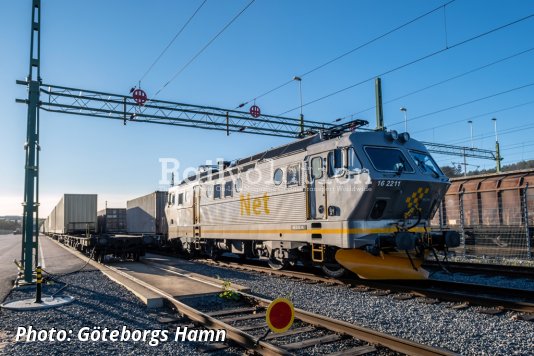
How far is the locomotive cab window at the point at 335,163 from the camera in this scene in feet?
33.4

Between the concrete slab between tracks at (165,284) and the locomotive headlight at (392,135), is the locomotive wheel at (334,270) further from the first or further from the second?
the locomotive headlight at (392,135)

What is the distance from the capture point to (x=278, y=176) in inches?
492

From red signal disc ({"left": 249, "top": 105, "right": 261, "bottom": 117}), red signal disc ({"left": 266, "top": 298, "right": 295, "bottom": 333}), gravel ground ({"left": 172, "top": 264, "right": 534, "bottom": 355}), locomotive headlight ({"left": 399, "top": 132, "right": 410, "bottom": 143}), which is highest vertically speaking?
red signal disc ({"left": 249, "top": 105, "right": 261, "bottom": 117})

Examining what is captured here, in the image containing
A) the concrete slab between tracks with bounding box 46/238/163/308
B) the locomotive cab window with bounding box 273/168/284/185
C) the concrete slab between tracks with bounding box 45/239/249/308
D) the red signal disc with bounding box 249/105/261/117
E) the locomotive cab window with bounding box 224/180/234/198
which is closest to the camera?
the concrete slab between tracks with bounding box 46/238/163/308

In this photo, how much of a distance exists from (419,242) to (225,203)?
7.57m

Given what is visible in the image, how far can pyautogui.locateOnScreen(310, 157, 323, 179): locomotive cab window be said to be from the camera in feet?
35.1

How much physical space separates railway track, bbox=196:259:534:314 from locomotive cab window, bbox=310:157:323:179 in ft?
8.83

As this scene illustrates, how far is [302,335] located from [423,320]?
7.14 feet

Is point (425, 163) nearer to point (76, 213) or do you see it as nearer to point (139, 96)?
point (139, 96)

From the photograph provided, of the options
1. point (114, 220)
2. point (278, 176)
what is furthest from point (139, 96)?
point (114, 220)

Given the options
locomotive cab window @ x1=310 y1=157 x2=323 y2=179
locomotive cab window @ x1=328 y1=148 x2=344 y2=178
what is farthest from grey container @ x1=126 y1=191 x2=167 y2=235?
locomotive cab window @ x1=328 y1=148 x2=344 y2=178

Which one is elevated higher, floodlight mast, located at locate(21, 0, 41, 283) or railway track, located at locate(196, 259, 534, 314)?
floodlight mast, located at locate(21, 0, 41, 283)

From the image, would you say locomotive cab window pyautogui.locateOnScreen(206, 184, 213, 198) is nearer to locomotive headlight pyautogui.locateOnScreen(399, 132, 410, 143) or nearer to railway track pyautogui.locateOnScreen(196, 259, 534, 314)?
railway track pyautogui.locateOnScreen(196, 259, 534, 314)

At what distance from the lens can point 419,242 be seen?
9.79m
